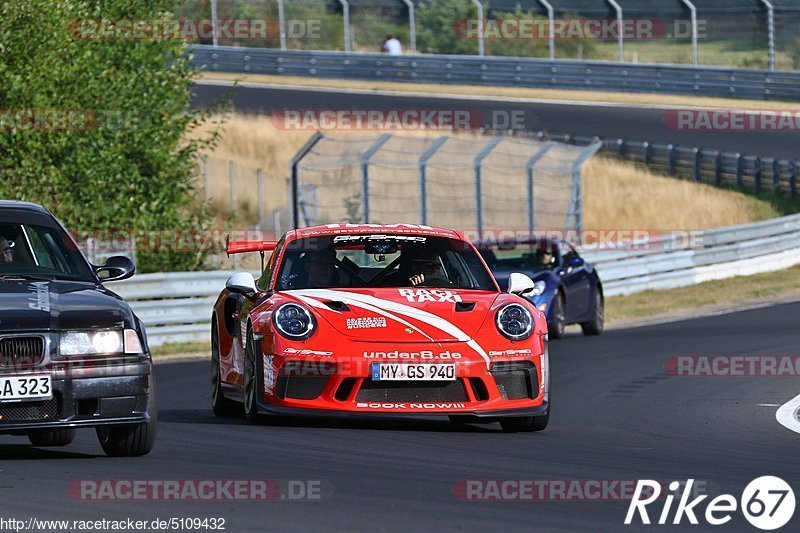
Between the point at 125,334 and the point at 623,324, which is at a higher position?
the point at 125,334

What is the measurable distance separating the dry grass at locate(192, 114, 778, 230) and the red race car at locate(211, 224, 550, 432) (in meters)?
21.8

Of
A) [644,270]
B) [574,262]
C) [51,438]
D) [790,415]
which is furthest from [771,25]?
[51,438]

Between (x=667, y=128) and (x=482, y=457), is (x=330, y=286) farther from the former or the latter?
(x=667, y=128)

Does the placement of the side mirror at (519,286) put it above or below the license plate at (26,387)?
below

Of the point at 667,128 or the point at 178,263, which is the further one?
the point at 667,128

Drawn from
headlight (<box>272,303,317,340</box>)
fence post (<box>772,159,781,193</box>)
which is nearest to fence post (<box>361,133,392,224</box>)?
fence post (<box>772,159,781,193</box>)

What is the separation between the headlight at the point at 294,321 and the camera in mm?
9773

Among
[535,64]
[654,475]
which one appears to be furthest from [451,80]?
[654,475]

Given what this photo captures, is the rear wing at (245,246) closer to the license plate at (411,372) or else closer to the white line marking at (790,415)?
the license plate at (411,372)

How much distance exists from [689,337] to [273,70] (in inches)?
1080

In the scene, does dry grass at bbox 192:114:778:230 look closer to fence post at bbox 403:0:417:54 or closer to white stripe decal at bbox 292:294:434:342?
fence post at bbox 403:0:417:54

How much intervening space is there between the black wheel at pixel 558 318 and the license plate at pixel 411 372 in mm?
9106

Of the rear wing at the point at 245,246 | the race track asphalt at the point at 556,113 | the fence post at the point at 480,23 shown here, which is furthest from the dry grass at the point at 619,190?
the rear wing at the point at 245,246

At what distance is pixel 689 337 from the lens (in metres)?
18.6
